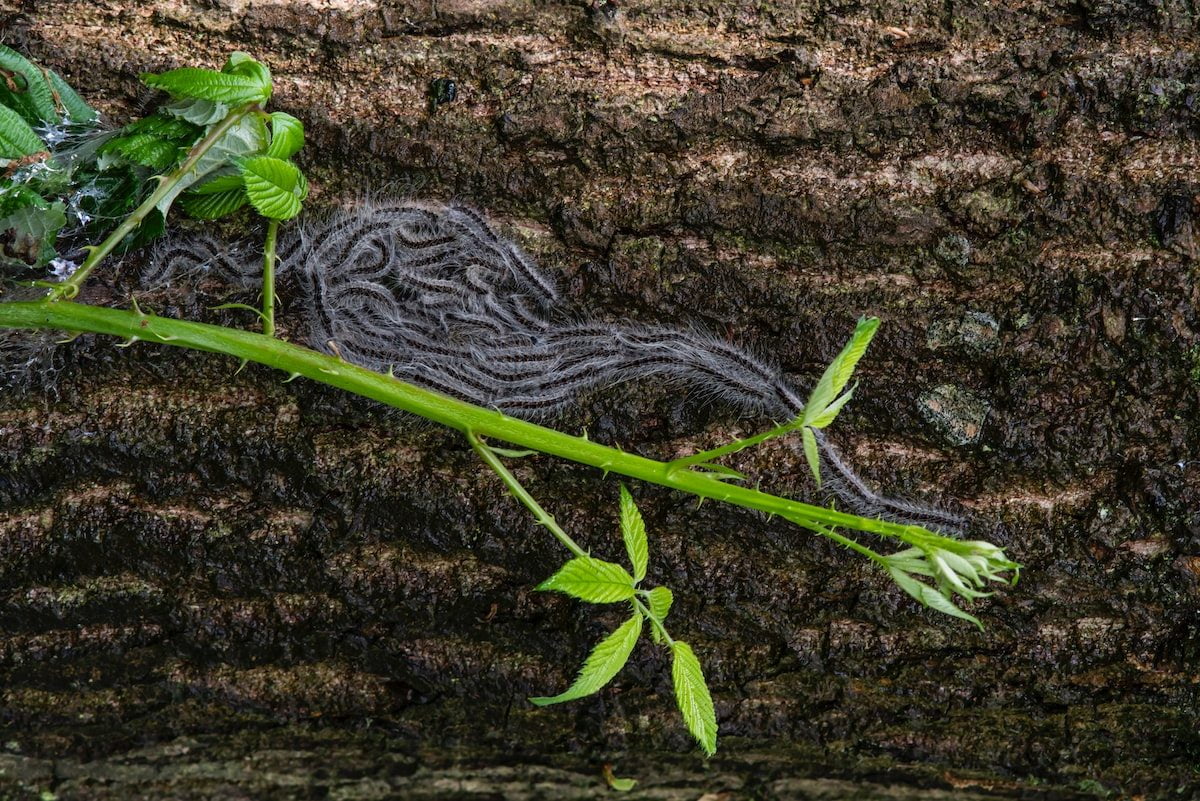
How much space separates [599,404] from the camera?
8.98ft

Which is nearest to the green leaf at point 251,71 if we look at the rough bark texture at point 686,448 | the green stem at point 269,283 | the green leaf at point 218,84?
the green leaf at point 218,84

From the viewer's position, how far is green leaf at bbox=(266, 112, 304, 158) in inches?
93.0

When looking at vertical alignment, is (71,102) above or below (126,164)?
above

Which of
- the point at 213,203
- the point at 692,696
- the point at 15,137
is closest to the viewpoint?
the point at 692,696

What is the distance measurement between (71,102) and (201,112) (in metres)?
0.37

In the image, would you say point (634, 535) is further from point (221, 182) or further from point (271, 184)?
point (221, 182)

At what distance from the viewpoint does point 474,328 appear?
9.33 feet

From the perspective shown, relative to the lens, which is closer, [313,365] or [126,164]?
[313,365]

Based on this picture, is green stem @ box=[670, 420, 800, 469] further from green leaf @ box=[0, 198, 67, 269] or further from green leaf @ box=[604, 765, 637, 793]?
green leaf @ box=[0, 198, 67, 269]

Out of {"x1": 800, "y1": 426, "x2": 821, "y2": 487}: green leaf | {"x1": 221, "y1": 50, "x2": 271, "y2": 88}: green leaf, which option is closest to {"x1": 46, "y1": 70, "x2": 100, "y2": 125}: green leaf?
{"x1": 221, "y1": 50, "x2": 271, "y2": 88}: green leaf

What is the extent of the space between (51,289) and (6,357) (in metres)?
0.30

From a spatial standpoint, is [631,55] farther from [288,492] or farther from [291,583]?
[291,583]

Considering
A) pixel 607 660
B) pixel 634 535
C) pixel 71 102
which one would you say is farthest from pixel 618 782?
pixel 71 102

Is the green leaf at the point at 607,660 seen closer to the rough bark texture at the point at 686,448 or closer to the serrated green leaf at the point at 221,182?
the rough bark texture at the point at 686,448
